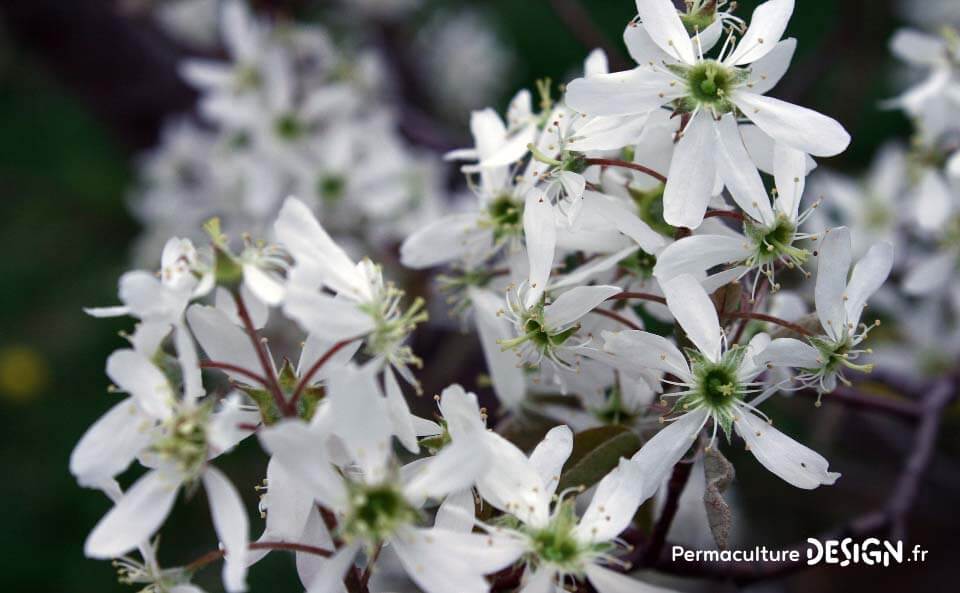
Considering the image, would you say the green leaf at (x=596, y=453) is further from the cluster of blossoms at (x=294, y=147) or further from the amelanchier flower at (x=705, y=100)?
the cluster of blossoms at (x=294, y=147)

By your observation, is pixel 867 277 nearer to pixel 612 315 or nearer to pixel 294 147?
pixel 612 315

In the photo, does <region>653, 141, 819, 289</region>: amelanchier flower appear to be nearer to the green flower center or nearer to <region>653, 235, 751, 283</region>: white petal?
<region>653, 235, 751, 283</region>: white petal

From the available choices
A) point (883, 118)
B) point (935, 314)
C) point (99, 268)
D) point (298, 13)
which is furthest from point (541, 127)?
point (99, 268)

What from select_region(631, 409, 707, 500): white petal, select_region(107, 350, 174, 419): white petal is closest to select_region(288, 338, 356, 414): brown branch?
select_region(107, 350, 174, 419): white petal

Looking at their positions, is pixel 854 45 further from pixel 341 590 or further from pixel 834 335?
pixel 341 590

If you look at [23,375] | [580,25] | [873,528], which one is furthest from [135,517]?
[23,375]

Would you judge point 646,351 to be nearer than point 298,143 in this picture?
Yes

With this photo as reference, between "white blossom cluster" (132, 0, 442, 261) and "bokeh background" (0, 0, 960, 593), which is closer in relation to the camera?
"white blossom cluster" (132, 0, 442, 261)
